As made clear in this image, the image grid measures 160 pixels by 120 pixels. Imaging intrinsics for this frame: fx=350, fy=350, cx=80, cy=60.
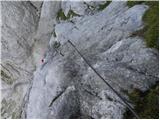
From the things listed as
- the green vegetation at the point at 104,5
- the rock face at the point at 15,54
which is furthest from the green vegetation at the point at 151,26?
the rock face at the point at 15,54

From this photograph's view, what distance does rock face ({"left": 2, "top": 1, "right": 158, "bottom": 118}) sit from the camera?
404 inches

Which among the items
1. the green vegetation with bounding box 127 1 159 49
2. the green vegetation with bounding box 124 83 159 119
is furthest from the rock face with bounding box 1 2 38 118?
the green vegetation with bounding box 124 83 159 119

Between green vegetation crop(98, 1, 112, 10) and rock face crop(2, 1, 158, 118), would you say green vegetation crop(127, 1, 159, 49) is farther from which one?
green vegetation crop(98, 1, 112, 10)

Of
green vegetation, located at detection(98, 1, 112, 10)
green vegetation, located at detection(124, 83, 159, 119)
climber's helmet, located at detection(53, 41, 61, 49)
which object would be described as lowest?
green vegetation, located at detection(124, 83, 159, 119)

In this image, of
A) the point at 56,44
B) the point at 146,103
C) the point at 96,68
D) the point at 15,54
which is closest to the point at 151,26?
the point at 96,68

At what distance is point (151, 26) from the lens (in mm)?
12305

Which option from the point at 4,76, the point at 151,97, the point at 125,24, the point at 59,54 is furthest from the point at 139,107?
the point at 4,76

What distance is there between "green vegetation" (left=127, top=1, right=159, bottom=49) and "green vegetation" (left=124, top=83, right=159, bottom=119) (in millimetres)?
1898

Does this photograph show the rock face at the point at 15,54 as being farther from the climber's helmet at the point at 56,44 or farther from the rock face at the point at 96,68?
the rock face at the point at 96,68

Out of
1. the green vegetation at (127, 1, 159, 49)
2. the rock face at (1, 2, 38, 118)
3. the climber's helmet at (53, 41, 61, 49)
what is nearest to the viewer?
the green vegetation at (127, 1, 159, 49)

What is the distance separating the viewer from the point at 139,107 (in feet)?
31.7

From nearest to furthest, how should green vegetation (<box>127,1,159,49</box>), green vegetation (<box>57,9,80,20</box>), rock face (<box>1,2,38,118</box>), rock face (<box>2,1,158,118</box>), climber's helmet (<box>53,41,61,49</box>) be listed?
rock face (<box>2,1,158,118</box>) → green vegetation (<box>127,1,159,49</box>) → climber's helmet (<box>53,41,61,49</box>) → green vegetation (<box>57,9,80,20</box>) → rock face (<box>1,2,38,118</box>)

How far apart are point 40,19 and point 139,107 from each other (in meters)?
15.1

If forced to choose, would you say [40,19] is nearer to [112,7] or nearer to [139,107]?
[112,7]
